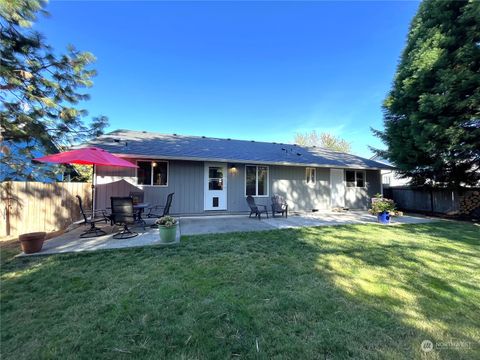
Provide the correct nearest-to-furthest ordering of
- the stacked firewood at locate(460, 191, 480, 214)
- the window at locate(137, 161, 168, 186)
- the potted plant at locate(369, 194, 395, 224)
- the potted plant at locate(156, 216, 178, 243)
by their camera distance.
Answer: the potted plant at locate(156, 216, 178, 243), the potted plant at locate(369, 194, 395, 224), the window at locate(137, 161, 168, 186), the stacked firewood at locate(460, 191, 480, 214)

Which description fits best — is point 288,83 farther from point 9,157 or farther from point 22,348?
point 22,348

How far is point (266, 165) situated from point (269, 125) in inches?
545

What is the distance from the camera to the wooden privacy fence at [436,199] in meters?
10.2

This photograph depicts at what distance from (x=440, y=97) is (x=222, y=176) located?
30.3ft

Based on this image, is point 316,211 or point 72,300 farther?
point 316,211

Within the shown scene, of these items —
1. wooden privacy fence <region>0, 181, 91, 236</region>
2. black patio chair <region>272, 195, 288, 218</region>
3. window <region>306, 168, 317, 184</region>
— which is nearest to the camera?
wooden privacy fence <region>0, 181, 91, 236</region>

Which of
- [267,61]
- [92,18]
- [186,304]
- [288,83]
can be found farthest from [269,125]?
[186,304]

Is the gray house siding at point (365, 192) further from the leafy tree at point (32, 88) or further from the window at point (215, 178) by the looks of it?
the leafy tree at point (32, 88)

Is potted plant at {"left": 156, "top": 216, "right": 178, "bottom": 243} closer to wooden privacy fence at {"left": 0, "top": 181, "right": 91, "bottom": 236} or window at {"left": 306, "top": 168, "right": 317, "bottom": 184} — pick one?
wooden privacy fence at {"left": 0, "top": 181, "right": 91, "bottom": 236}

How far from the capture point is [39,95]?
25.6ft

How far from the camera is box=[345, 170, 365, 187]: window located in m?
12.8

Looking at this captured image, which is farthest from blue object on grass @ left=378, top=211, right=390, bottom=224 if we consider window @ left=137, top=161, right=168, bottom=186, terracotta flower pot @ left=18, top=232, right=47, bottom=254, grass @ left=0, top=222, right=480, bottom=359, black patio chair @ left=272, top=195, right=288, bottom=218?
terracotta flower pot @ left=18, top=232, right=47, bottom=254

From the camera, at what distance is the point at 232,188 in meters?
10.2

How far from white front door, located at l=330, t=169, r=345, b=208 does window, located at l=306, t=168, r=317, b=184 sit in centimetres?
111
